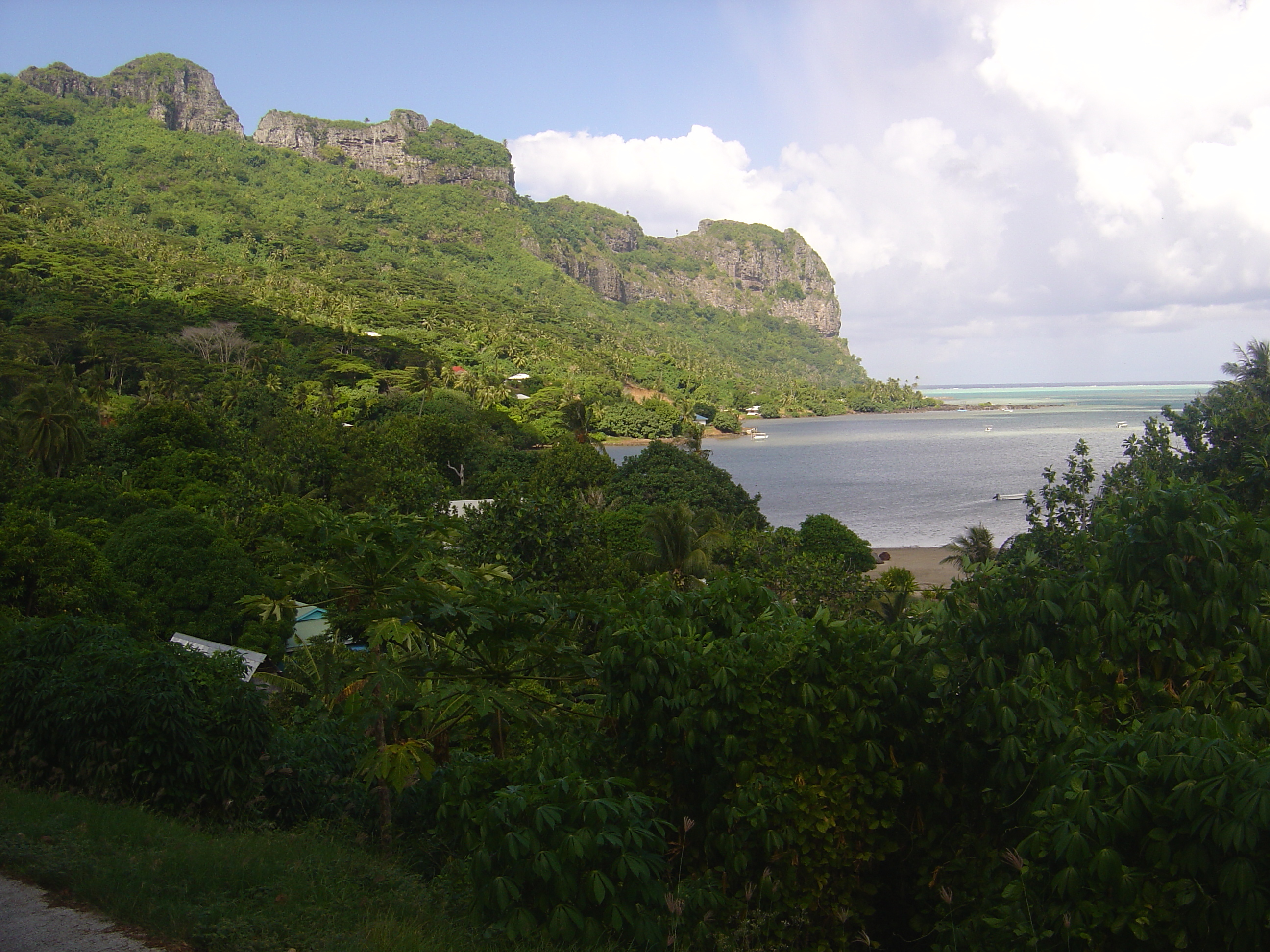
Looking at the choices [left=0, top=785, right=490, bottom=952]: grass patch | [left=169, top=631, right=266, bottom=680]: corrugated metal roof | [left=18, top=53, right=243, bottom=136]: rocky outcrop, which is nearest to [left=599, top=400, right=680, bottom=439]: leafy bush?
[left=169, top=631, right=266, bottom=680]: corrugated metal roof

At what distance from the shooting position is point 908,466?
100 meters

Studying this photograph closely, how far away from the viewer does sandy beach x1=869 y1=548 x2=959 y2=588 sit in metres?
44.2

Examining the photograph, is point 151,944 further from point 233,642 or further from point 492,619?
point 233,642

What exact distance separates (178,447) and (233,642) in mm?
18151

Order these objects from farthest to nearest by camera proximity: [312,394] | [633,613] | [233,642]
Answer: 1. [312,394]
2. [233,642]
3. [633,613]

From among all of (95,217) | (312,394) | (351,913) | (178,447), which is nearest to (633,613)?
(351,913)

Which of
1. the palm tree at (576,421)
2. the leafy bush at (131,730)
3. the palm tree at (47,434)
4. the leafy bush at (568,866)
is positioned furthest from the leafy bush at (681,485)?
the leafy bush at (568,866)

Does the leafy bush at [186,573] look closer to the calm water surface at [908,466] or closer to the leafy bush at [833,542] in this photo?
the leafy bush at [833,542]

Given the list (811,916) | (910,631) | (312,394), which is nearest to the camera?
(811,916)

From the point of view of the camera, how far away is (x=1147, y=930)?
3.81 metres

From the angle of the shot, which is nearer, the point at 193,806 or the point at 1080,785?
the point at 1080,785

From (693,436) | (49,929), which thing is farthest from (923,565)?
(49,929)

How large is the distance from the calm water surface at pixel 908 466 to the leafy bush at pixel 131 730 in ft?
177

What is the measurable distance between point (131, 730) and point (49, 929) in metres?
3.07
